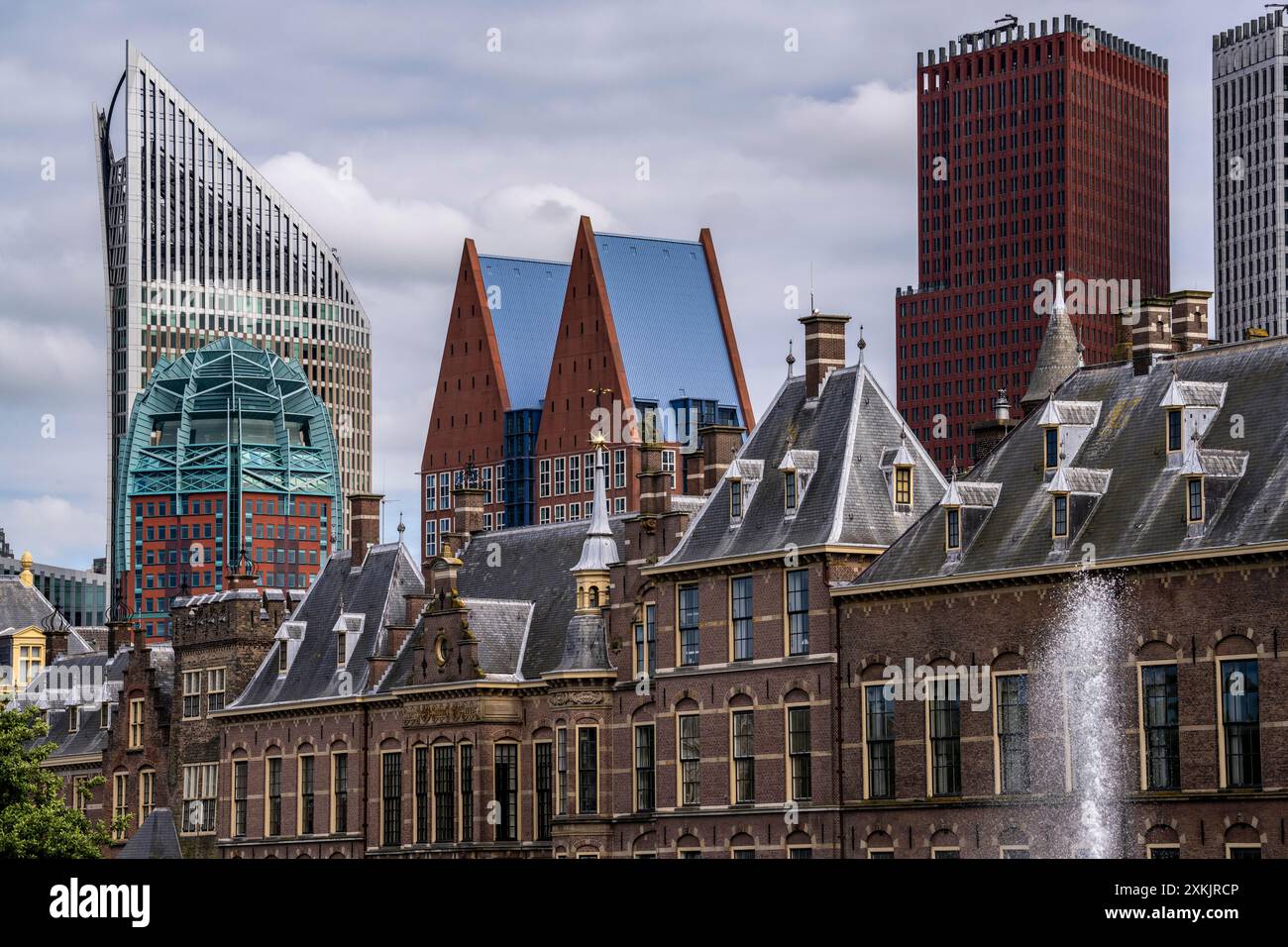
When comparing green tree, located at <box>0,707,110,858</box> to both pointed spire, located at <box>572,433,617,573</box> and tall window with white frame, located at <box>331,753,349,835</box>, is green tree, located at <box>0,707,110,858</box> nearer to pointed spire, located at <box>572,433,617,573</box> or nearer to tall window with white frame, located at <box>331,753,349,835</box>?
tall window with white frame, located at <box>331,753,349,835</box>

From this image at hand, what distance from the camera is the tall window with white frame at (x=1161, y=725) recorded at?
5866 centimetres

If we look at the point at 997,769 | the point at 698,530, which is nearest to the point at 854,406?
the point at 698,530

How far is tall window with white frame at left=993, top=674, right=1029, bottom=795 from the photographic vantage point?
62094mm

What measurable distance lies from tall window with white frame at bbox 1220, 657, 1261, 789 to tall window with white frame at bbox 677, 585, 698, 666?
19.1 meters

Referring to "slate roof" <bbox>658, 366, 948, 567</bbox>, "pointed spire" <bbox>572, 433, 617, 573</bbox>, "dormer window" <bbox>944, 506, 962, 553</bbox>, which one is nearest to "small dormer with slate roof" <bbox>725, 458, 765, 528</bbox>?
"slate roof" <bbox>658, 366, 948, 567</bbox>

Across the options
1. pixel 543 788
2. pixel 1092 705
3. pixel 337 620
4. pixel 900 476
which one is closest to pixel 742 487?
pixel 900 476

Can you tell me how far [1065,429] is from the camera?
210 feet

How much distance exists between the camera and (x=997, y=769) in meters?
62.7

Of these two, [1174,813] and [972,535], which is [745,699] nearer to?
[972,535]

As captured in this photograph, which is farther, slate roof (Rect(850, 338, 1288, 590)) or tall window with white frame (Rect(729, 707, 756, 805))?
tall window with white frame (Rect(729, 707, 756, 805))

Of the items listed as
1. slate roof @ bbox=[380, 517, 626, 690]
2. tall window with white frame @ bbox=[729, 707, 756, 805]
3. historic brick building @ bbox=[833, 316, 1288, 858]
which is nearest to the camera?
historic brick building @ bbox=[833, 316, 1288, 858]

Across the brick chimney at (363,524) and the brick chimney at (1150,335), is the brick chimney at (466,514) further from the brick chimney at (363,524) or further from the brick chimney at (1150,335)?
the brick chimney at (1150,335)

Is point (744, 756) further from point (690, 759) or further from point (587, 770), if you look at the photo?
point (587, 770)
